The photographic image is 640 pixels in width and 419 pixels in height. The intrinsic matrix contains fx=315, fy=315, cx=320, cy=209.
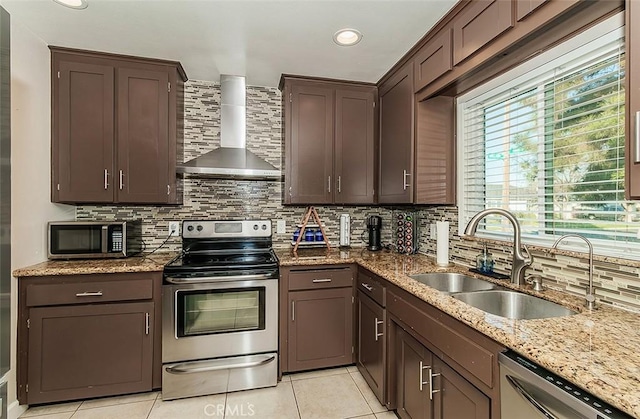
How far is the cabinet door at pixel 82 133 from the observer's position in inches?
89.7

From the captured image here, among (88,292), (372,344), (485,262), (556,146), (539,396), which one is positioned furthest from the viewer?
(372,344)

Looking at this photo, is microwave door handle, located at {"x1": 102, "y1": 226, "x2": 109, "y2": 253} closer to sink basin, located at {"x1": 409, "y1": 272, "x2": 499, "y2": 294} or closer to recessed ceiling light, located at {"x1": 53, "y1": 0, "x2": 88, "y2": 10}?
recessed ceiling light, located at {"x1": 53, "y1": 0, "x2": 88, "y2": 10}

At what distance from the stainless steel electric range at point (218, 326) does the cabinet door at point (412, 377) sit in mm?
926

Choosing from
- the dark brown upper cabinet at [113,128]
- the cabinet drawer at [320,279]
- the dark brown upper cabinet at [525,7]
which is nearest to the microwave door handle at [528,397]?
the dark brown upper cabinet at [525,7]

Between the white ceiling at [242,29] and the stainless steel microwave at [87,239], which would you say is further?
the stainless steel microwave at [87,239]

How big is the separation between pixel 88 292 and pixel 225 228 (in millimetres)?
1069

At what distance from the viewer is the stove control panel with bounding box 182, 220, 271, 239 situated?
2.74m

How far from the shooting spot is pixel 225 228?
279cm

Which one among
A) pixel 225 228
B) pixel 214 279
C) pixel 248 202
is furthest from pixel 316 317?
pixel 248 202

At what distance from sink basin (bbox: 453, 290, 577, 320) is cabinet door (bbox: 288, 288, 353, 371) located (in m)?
1.05

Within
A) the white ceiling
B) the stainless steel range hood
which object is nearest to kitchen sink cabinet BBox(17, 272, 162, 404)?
the stainless steel range hood

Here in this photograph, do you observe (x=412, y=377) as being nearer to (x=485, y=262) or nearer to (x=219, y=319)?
(x=485, y=262)

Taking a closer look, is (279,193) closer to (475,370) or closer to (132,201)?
(132,201)

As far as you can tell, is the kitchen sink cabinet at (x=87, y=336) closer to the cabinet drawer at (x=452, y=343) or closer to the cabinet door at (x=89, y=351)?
the cabinet door at (x=89, y=351)
